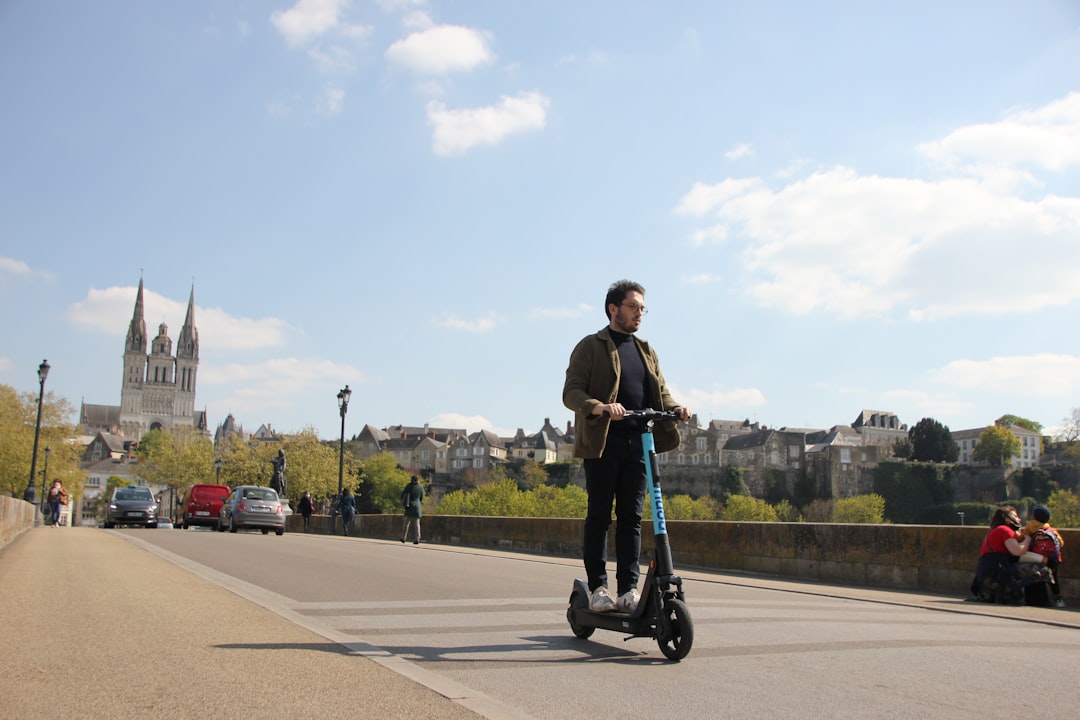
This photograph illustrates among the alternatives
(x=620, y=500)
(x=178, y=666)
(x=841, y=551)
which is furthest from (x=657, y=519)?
(x=841, y=551)

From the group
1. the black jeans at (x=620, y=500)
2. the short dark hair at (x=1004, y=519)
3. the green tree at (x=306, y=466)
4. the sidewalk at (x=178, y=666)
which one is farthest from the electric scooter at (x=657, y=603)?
the green tree at (x=306, y=466)

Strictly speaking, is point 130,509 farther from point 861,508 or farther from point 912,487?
point 912,487

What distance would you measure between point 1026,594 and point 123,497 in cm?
3250

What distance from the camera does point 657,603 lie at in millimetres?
5188

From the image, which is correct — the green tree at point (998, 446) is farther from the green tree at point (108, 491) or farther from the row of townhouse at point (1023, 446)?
the green tree at point (108, 491)

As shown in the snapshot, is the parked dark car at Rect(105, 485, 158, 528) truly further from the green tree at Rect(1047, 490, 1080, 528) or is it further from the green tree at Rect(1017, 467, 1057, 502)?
the green tree at Rect(1017, 467, 1057, 502)

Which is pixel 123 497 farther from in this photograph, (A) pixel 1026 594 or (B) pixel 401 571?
(A) pixel 1026 594

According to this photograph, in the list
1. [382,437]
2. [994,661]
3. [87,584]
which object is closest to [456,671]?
[994,661]

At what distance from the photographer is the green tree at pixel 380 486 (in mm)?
129000

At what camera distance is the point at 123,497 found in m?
35.1

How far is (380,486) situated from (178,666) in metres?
128

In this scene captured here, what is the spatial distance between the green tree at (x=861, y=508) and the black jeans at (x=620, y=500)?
4592 inches

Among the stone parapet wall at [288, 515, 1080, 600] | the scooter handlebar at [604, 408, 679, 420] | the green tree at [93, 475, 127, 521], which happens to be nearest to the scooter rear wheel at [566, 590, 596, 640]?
the scooter handlebar at [604, 408, 679, 420]

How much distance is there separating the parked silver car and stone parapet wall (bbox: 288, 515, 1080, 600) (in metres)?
11.5
